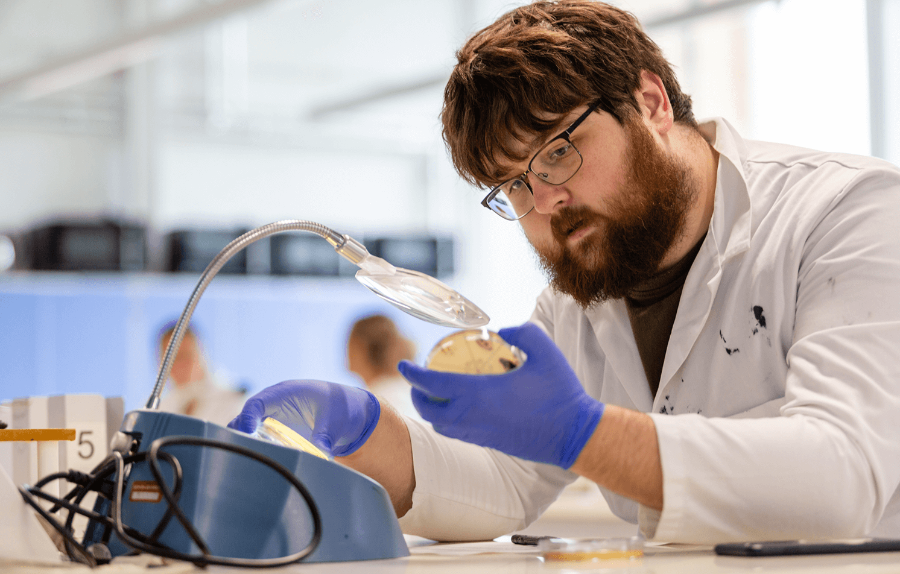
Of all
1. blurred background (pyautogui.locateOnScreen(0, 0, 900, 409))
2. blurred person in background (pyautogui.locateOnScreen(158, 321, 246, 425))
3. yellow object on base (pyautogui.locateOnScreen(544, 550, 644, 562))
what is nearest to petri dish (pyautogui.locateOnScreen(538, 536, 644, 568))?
yellow object on base (pyautogui.locateOnScreen(544, 550, 644, 562))

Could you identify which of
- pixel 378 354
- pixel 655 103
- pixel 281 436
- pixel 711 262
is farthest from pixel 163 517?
pixel 378 354

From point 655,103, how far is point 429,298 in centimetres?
65

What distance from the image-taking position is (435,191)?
6.93m

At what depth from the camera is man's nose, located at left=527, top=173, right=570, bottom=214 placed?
1.24m

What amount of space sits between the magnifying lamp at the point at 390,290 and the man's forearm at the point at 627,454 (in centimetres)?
17

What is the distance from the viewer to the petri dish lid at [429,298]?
2.96 ft

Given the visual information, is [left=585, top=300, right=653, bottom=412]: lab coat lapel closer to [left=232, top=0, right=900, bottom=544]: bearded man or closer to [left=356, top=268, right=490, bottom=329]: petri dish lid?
[left=232, top=0, right=900, bottom=544]: bearded man

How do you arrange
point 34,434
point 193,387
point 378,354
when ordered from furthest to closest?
1. point 193,387
2. point 378,354
3. point 34,434

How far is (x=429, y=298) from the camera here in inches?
35.8

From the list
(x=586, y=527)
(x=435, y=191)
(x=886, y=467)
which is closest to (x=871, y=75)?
(x=586, y=527)

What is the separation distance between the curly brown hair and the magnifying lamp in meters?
0.38

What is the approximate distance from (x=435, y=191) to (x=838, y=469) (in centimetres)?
615

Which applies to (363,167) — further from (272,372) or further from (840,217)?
(840,217)

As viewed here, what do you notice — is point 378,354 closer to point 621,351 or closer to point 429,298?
point 621,351
